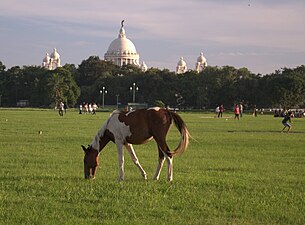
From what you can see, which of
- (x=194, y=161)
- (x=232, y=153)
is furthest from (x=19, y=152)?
(x=232, y=153)

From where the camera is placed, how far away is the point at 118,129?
11.0 meters

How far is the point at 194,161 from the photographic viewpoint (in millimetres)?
14648

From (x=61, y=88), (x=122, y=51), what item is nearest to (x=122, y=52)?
(x=122, y=51)

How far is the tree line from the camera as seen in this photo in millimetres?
95062

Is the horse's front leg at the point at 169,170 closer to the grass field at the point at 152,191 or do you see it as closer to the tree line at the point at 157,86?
the grass field at the point at 152,191

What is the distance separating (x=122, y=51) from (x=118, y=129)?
180 meters

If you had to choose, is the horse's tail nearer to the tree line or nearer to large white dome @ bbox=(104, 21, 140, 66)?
the tree line

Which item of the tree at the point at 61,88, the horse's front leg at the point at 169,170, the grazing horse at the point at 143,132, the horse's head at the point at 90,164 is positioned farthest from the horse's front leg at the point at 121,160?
the tree at the point at 61,88

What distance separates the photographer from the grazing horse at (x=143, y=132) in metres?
10.7

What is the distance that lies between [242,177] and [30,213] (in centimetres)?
538

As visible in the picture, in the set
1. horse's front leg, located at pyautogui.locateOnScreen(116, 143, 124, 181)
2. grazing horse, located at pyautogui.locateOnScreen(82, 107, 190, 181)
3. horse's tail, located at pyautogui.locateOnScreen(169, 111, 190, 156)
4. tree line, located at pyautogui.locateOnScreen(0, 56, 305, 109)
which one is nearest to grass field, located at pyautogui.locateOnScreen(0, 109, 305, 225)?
horse's front leg, located at pyautogui.locateOnScreen(116, 143, 124, 181)

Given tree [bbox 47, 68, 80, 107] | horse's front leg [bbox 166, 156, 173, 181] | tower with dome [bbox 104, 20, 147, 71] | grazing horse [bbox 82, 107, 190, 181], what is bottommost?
horse's front leg [bbox 166, 156, 173, 181]

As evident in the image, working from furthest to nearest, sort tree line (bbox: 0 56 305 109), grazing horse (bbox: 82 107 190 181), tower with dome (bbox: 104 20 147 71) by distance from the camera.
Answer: tower with dome (bbox: 104 20 147 71), tree line (bbox: 0 56 305 109), grazing horse (bbox: 82 107 190 181)

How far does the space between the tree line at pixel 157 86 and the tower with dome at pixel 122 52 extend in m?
52.2
